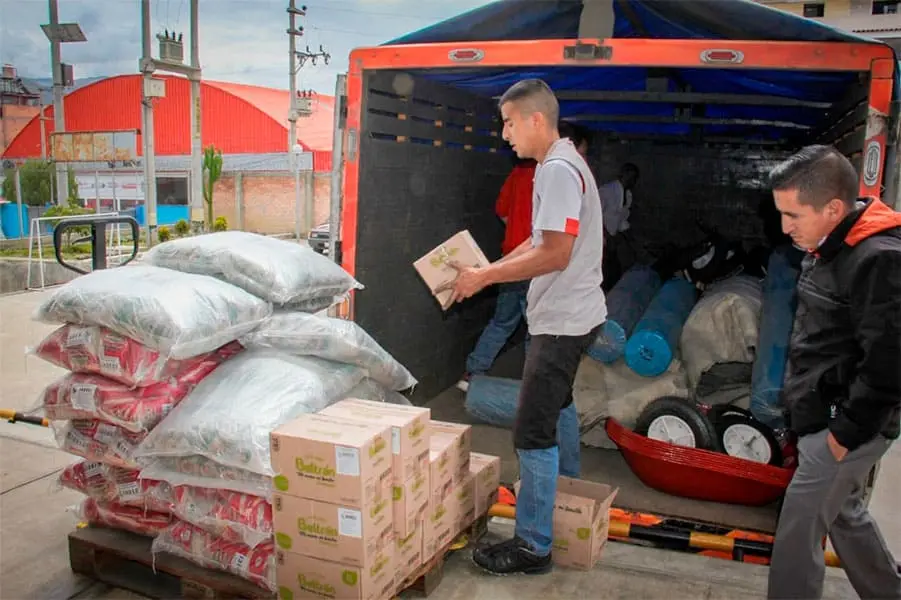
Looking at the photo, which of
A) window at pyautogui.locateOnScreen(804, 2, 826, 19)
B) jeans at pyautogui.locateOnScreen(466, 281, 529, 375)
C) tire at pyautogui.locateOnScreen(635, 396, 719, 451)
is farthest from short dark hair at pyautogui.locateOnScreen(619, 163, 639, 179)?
window at pyautogui.locateOnScreen(804, 2, 826, 19)

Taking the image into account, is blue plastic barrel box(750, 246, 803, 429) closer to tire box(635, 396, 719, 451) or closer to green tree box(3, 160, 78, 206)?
tire box(635, 396, 719, 451)

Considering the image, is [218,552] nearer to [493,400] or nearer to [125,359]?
[125,359]

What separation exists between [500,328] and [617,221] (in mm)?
2362

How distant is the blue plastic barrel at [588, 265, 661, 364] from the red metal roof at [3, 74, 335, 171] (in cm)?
3771

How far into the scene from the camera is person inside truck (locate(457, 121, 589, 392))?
19.4 ft

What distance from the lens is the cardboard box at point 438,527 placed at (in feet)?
11.3

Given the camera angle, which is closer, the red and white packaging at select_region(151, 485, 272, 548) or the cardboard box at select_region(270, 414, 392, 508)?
the cardboard box at select_region(270, 414, 392, 508)

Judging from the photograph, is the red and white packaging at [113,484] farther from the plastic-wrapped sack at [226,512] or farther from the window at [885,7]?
the window at [885,7]

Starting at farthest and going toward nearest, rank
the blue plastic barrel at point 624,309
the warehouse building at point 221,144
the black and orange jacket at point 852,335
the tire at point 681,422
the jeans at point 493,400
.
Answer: the warehouse building at point 221,144 < the jeans at point 493,400 < the blue plastic barrel at point 624,309 < the tire at point 681,422 < the black and orange jacket at point 852,335

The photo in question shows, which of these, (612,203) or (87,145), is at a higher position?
(87,145)

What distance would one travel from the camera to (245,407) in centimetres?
332

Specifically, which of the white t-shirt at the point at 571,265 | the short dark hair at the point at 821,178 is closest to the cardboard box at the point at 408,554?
the white t-shirt at the point at 571,265

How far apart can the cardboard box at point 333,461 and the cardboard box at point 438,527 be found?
1.37 feet

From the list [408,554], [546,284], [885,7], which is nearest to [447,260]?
[546,284]
